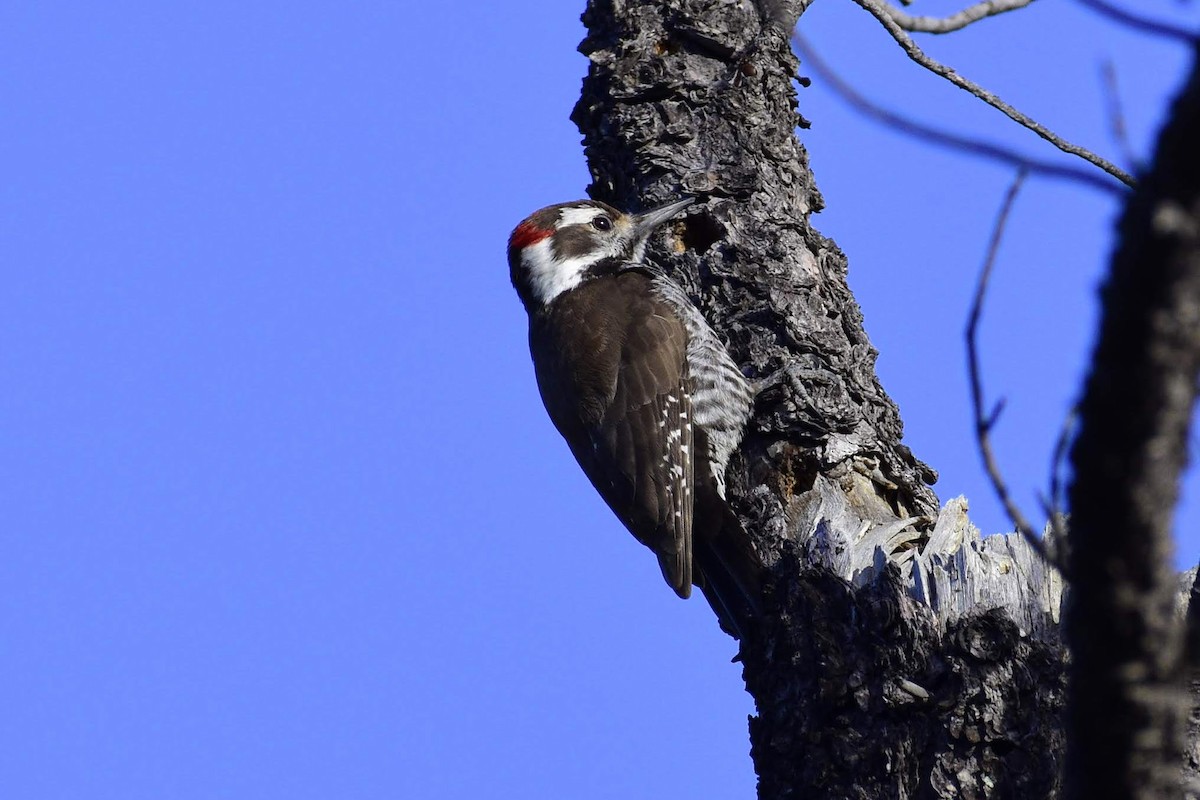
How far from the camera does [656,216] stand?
468 cm

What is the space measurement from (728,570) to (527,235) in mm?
2223

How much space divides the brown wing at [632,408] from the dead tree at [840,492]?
20cm

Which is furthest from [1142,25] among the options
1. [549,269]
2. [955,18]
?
[549,269]

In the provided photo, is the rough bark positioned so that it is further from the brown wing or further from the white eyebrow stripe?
the white eyebrow stripe

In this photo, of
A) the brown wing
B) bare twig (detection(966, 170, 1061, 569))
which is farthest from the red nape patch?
bare twig (detection(966, 170, 1061, 569))

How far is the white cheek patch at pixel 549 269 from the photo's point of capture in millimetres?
5320

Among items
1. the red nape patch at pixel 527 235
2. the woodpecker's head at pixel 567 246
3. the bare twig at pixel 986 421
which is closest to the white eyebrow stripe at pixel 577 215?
the woodpecker's head at pixel 567 246

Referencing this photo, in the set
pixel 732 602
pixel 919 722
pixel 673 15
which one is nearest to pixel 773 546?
pixel 732 602

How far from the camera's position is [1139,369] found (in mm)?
1229

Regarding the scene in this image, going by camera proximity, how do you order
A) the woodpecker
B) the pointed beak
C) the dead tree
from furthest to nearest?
the pointed beak, the woodpecker, the dead tree

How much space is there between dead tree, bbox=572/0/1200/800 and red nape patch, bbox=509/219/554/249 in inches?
18.3

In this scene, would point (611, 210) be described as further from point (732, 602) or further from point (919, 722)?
point (919, 722)

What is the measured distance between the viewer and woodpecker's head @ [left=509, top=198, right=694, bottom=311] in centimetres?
501

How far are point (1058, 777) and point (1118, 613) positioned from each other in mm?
1573
